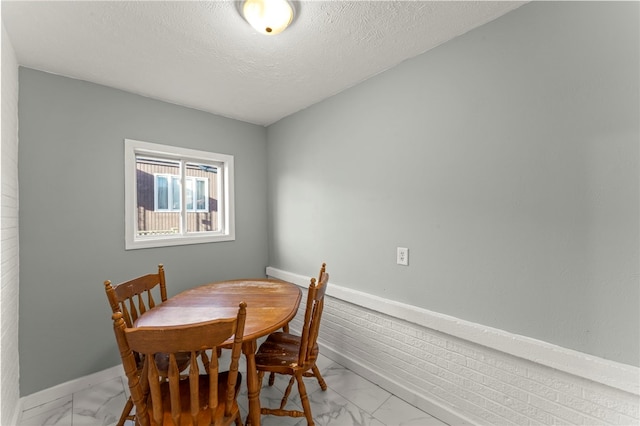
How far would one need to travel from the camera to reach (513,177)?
1.37 m

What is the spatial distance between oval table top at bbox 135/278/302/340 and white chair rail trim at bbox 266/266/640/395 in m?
0.69

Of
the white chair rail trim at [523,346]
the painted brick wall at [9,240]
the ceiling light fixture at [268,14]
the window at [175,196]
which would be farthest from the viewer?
the window at [175,196]

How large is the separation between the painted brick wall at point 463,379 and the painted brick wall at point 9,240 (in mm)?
2077

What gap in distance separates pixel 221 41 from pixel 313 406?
241cm

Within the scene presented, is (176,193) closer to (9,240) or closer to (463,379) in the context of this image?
(9,240)

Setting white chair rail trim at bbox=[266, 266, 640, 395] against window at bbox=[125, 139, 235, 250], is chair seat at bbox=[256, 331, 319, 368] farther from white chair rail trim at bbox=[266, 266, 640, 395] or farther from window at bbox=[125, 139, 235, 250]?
window at bbox=[125, 139, 235, 250]

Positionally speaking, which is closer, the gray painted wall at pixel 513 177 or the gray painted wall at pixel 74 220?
the gray painted wall at pixel 513 177

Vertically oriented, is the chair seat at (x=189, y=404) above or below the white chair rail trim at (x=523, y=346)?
below

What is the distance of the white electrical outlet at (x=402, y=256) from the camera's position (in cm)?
182

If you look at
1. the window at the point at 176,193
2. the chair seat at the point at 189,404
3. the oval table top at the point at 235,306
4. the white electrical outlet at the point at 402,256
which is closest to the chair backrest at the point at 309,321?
the oval table top at the point at 235,306

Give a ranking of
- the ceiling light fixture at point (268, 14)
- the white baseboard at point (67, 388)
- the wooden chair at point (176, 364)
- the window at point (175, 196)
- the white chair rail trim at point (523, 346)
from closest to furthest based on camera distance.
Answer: the wooden chair at point (176, 364) → the white chair rail trim at point (523, 346) → the ceiling light fixture at point (268, 14) → the white baseboard at point (67, 388) → the window at point (175, 196)

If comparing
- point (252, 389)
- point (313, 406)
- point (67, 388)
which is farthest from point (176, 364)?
point (67, 388)

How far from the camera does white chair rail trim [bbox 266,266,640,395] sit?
1082mm

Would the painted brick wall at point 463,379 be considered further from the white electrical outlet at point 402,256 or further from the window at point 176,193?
the window at point 176,193
